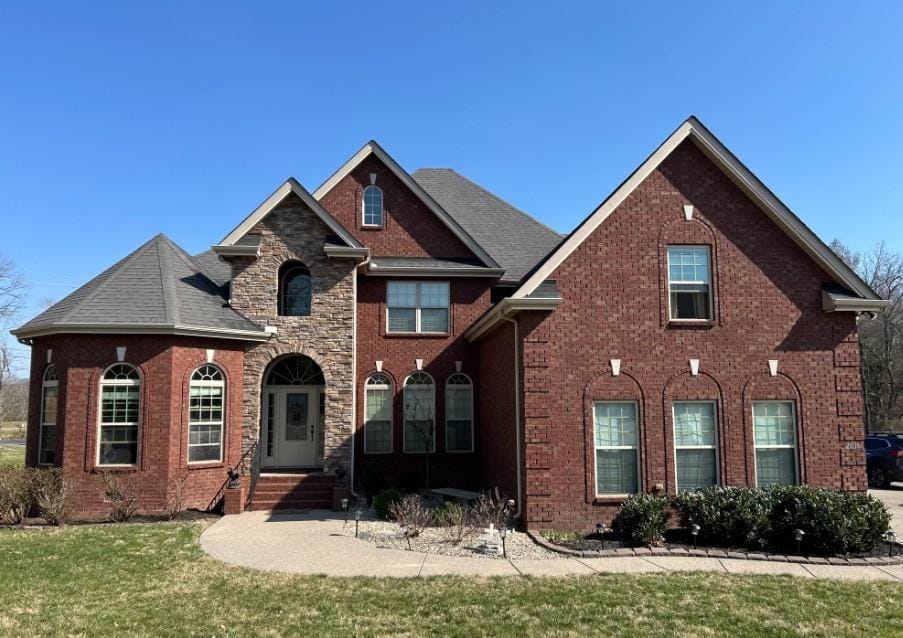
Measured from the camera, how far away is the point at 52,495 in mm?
12766

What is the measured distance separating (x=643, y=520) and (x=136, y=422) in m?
11.0

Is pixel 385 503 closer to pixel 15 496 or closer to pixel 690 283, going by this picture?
pixel 15 496

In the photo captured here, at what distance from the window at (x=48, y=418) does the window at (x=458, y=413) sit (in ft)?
31.8

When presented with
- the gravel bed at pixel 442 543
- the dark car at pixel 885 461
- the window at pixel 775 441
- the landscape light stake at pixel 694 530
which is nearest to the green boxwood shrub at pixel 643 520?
the landscape light stake at pixel 694 530

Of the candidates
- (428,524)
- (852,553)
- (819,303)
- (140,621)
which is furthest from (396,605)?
(819,303)

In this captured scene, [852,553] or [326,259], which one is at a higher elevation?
[326,259]

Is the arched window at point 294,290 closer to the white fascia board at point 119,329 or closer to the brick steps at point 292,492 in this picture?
the white fascia board at point 119,329

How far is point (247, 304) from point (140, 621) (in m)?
10.0

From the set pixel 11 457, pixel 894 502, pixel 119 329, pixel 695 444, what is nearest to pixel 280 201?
pixel 119 329

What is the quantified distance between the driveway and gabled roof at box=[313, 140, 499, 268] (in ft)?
37.0

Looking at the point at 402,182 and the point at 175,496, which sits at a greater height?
the point at 402,182

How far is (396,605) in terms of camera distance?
24.7ft

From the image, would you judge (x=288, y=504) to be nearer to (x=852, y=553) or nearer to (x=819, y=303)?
(x=852, y=553)

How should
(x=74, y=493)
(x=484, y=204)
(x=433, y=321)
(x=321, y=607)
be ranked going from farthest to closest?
(x=484, y=204) → (x=433, y=321) → (x=74, y=493) → (x=321, y=607)
